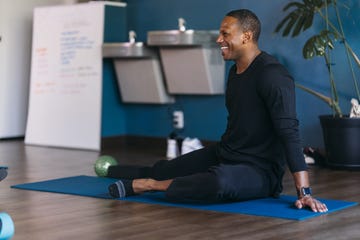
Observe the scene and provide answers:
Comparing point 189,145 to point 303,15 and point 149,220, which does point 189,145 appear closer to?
point 303,15

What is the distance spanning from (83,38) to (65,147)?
3.40 feet

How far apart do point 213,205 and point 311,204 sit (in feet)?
1.71

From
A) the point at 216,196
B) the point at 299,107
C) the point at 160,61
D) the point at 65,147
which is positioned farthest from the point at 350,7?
the point at 65,147

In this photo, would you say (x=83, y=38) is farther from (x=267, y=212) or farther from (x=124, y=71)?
(x=267, y=212)

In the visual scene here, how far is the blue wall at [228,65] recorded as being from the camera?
19.1ft

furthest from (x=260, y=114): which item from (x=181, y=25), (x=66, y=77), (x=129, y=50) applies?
(x=66, y=77)

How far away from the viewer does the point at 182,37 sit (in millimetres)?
6125

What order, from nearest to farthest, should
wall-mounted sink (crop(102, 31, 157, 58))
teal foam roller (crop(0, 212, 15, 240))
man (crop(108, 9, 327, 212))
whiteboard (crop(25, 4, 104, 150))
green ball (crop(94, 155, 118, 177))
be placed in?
teal foam roller (crop(0, 212, 15, 240)) → man (crop(108, 9, 327, 212)) → green ball (crop(94, 155, 118, 177)) → wall-mounted sink (crop(102, 31, 157, 58)) → whiteboard (crop(25, 4, 104, 150))

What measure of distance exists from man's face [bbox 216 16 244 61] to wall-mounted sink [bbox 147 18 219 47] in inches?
87.4

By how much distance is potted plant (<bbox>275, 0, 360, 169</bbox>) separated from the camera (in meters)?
5.13

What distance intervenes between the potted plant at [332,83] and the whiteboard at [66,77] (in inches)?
79.6

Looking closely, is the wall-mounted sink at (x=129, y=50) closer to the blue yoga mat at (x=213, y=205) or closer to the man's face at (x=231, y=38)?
the blue yoga mat at (x=213, y=205)

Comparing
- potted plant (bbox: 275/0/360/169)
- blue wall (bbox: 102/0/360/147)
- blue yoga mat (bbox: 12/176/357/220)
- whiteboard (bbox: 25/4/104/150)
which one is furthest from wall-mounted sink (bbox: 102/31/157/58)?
blue yoga mat (bbox: 12/176/357/220)

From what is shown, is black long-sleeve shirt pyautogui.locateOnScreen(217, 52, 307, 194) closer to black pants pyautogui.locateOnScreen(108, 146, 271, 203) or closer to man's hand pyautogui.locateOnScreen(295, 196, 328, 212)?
black pants pyautogui.locateOnScreen(108, 146, 271, 203)
